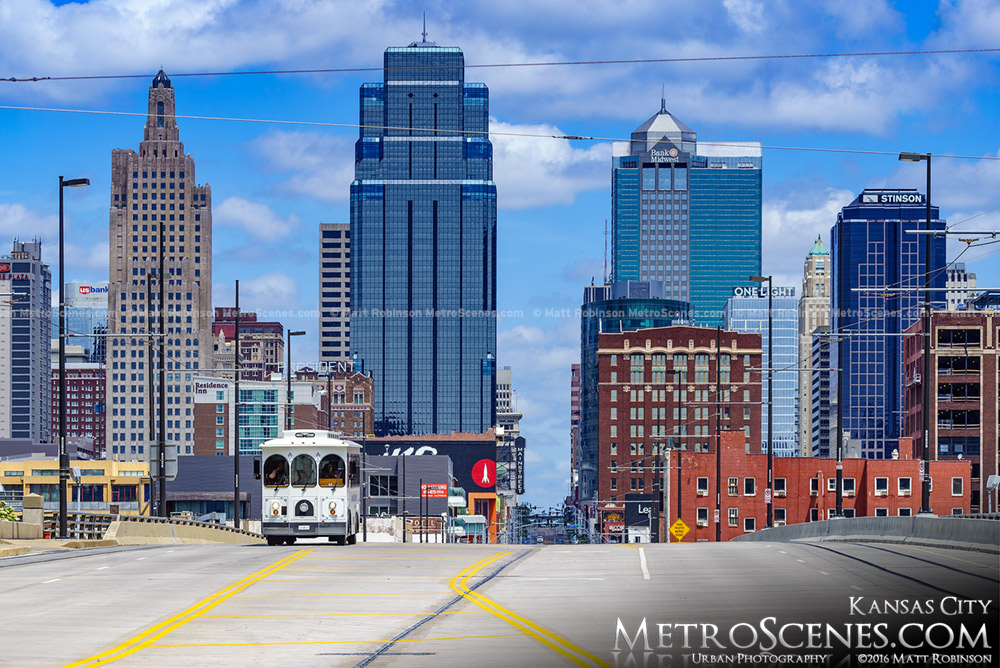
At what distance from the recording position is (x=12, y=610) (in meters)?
25.5

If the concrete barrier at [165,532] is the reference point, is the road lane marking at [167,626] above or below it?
above

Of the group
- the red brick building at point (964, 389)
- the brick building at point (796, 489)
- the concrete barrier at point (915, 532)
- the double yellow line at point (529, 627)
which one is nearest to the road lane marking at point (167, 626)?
the double yellow line at point (529, 627)

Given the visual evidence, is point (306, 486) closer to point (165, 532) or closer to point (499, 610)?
point (165, 532)

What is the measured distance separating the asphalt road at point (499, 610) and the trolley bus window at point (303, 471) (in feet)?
26.9

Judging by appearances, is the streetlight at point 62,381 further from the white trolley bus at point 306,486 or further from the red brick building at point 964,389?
the red brick building at point 964,389

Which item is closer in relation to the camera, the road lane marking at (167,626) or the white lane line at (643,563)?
the road lane marking at (167,626)

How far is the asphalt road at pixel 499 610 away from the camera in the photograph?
63.5ft

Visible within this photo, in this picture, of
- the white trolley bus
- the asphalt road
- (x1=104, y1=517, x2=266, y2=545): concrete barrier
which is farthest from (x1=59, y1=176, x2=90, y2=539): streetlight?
the asphalt road

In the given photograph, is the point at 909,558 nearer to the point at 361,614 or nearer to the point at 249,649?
the point at 361,614

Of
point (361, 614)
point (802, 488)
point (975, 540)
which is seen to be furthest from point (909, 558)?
point (802, 488)

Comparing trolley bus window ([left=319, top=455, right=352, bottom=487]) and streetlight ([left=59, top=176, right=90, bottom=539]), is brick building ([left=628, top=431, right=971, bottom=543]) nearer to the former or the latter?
streetlight ([left=59, top=176, right=90, bottom=539])

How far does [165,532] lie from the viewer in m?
62.0

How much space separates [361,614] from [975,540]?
17.6m

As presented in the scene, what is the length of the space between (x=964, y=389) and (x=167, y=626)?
157 metres
